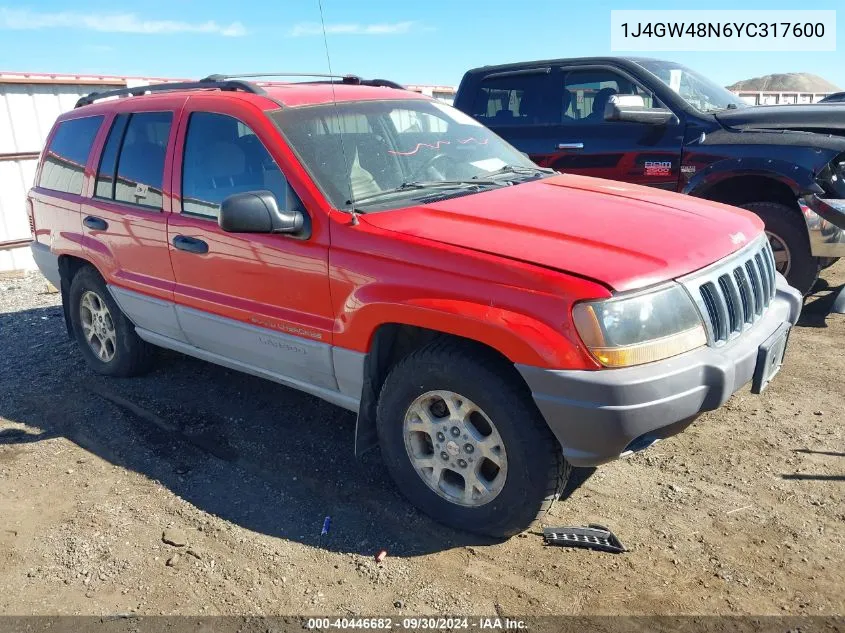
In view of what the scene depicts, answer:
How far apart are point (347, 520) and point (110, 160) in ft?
9.57

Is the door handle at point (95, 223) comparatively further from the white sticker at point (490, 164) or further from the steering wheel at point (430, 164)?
the white sticker at point (490, 164)

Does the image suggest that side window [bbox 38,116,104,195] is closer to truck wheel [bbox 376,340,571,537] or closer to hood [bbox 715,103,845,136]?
truck wheel [bbox 376,340,571,537]

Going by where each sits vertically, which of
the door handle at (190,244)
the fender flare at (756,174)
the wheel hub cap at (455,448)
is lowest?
the wheel hub cap at (455,448)

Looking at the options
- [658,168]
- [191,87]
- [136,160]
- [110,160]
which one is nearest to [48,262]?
[110,160]

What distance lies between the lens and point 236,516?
10.9ft

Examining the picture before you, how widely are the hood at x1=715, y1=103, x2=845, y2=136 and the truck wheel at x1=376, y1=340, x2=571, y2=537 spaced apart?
405 cm

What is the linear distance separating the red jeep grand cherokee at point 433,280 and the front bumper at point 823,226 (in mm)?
1897

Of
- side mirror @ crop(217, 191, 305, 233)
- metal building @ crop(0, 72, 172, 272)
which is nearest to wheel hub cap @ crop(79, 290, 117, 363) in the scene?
side mirror @ crop(217, 191, 305, 233)

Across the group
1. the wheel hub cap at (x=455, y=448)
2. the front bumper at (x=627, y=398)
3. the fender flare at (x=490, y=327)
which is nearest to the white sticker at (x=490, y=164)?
the fender flare at (x=490, y=327)

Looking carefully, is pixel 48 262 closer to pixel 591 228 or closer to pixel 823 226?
pixel 591 228

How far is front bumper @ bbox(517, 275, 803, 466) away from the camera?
2523 mm

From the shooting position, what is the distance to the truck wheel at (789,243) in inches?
208

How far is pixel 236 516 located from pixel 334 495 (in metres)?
0.48

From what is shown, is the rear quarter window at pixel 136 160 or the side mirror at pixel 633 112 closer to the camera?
the rear quarter window at pixel 136 160
